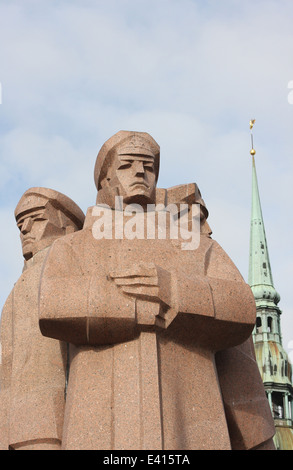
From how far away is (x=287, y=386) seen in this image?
58156mm

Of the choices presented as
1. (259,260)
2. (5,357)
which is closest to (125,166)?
(5,357)

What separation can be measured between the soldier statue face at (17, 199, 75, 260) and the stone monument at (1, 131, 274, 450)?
1346 mm

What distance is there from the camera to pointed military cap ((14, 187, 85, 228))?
30.8 feet

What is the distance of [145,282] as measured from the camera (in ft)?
22.8

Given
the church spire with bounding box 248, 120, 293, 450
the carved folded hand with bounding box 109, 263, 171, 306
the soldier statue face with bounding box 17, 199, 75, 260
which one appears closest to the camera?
the carved folded hand with bounding box 109, 263, 171, 306

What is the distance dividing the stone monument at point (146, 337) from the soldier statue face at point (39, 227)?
135 centimetres

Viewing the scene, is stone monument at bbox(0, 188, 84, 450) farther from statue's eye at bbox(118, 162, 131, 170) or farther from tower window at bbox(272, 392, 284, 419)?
tower window at bbox(272, 392, 284, 419)

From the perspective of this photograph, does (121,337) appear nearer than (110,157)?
Yes

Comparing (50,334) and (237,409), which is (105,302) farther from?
(237,409)

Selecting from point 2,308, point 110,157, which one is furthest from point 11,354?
point 110,157

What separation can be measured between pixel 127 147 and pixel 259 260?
59558 mm

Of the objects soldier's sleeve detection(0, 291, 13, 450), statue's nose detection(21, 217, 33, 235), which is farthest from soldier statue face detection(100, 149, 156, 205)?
soldier's sleeve detection(0, 291, 13, 450)

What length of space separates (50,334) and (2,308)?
84.6 inches

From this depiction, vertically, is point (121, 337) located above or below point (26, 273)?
below
